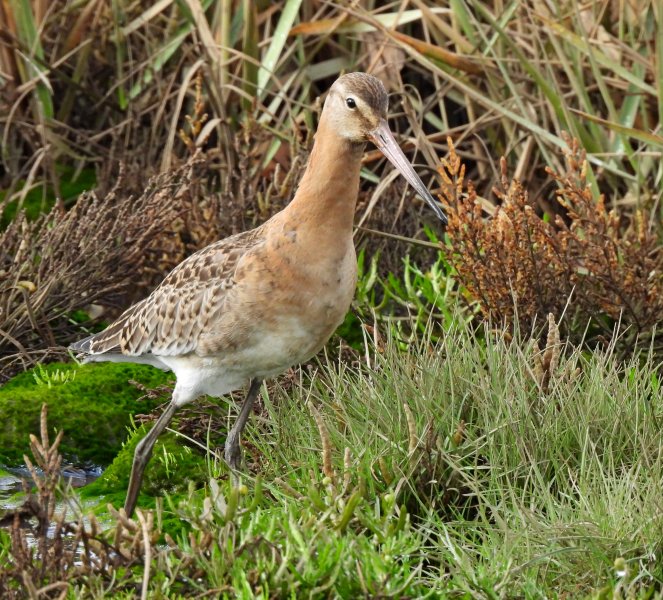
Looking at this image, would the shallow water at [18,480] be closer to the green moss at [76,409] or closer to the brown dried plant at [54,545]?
the green moss at [76,409]

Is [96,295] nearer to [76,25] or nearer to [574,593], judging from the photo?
[76,25]

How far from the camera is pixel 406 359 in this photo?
4996 millimetres

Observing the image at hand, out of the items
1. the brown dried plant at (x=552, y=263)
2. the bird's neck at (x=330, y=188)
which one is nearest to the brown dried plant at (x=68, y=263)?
the brown dried plant at (x=552, y=263)

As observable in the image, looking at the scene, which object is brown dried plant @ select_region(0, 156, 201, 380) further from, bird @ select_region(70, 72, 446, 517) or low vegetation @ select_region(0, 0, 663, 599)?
bird @ select_region(70, 72, 446, 517)

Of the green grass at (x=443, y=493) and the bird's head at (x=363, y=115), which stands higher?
the bird's head at (x=363, y=115)

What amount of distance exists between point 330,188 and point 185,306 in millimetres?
782

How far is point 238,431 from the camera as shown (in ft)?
16.2

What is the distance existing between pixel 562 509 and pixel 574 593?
0.28m

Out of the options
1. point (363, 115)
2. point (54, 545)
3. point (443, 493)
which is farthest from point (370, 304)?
point (54, 545)

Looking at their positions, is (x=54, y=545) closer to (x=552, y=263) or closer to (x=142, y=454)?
(x=142, y=454)

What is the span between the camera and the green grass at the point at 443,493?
364 centimetres

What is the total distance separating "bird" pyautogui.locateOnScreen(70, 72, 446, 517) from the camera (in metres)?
4.59


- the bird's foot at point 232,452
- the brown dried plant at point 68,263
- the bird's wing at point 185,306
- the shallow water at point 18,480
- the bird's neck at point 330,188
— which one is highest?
the bird's neck at point 330,188

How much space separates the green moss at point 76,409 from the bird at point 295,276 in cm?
77
